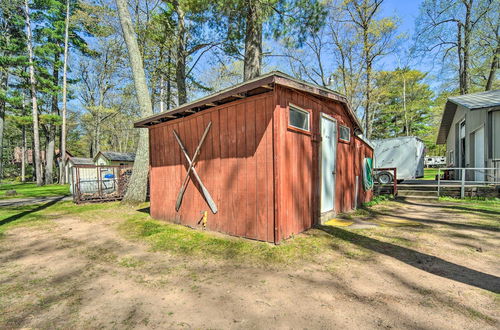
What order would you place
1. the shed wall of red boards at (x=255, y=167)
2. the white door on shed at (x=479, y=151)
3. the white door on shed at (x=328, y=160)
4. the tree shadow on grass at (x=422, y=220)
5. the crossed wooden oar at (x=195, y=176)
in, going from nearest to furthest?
1. the shed wall of red boards at (x=255, y=167)
2. the tree shadow on grass at (x=422, y=220)
3. the crossed wooden oar at (x=195, y=176)
4. the white door on shed at (x=328, y=160)
5. the white door on shed at (x=479, y=151)

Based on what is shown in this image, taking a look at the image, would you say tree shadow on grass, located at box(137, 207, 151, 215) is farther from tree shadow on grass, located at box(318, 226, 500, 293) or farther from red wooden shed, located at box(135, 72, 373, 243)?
tree shadow on grass, located at box(318, 226, 500, 293)

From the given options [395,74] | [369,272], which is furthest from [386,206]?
[395,74]

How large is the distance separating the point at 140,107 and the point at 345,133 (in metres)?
7.22

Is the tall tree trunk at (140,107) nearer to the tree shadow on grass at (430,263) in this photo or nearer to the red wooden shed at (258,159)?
the red wooden shed at (258,159)

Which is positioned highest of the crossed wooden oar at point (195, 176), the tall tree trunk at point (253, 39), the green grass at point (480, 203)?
the tall tree trunk at point (253, 39)

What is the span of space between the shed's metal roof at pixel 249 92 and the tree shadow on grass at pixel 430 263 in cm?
284

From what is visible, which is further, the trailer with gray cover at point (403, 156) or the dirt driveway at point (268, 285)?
the trailer with gray cover at point (403, 156)

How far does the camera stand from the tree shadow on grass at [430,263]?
8.38ft

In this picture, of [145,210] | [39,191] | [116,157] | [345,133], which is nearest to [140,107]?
[145,210]

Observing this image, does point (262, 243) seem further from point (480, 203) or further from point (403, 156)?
point (403, 156)

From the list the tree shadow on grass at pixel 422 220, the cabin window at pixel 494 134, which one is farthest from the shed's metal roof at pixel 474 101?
the tree shadow on grass at pixel 422 220

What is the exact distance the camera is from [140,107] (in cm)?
855

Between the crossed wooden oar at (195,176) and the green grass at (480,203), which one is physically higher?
the crossed wooden oar at (195,176)

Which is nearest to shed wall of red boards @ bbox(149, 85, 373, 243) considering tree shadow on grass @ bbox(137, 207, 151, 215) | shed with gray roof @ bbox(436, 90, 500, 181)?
tree shadow on grass @ bbox(137, 207, 151, 215)
